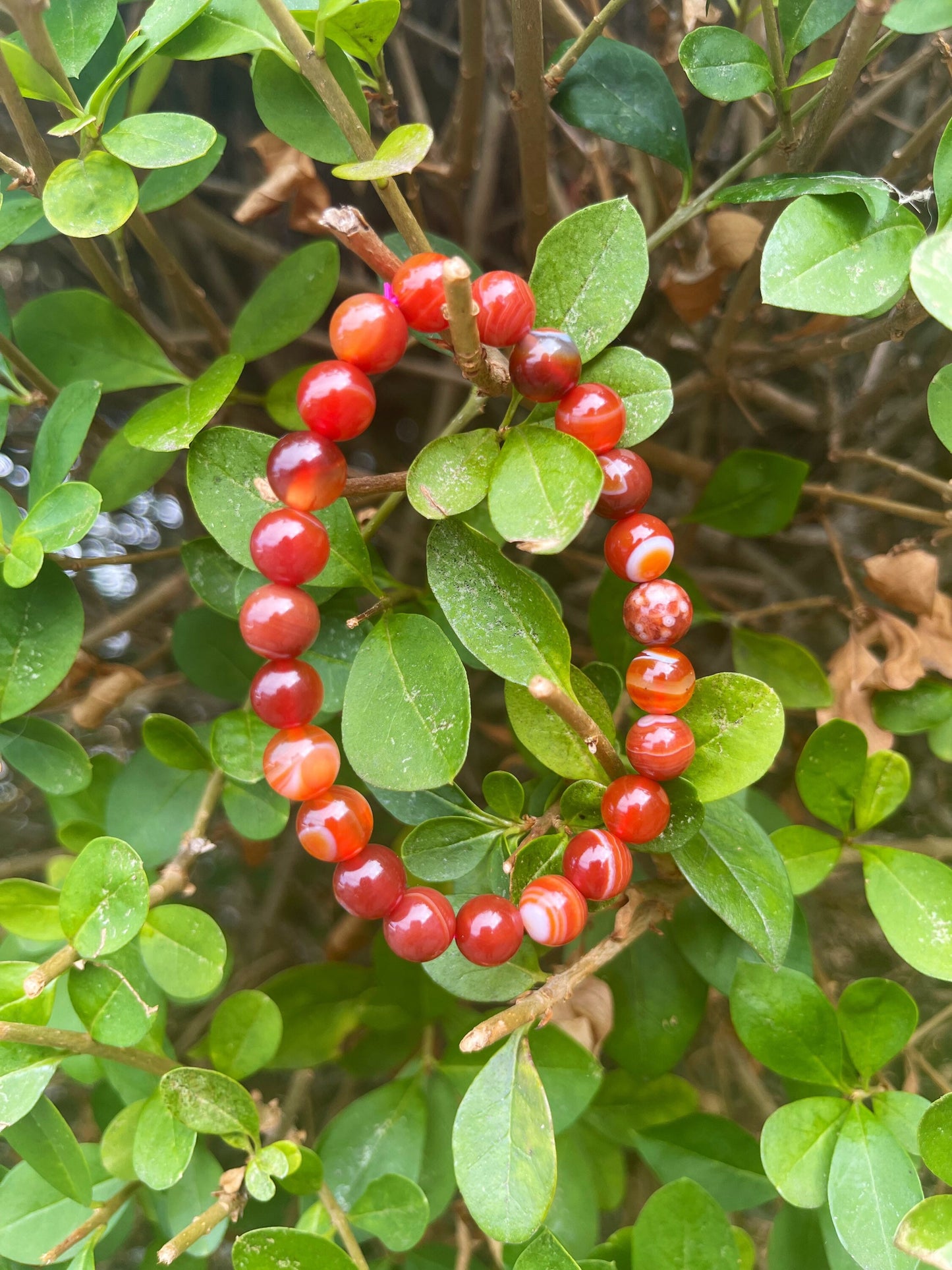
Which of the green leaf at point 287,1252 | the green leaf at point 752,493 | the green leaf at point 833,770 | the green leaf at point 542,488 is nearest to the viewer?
the green leaf at point 542,488

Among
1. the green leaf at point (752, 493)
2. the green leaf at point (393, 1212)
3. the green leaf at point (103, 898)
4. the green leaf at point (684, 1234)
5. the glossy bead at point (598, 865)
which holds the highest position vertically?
the green leaf at point (103, 898)

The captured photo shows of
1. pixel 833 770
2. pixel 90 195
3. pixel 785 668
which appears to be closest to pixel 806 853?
pixel 833 770

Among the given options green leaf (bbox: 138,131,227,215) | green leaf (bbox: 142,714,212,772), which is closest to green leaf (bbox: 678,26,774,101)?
green leaf (bbox: 138,131,227,215)

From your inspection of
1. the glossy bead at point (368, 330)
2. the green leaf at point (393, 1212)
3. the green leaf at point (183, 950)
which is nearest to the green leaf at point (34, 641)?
the green leaf at point (183, 950)

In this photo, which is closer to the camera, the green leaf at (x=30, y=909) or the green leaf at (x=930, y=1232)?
the green leaf at (x=930, y=1232)

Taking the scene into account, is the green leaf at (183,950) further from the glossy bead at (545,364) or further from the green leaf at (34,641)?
the glossy bead at (545,364)

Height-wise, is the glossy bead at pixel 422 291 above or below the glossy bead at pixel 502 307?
above
